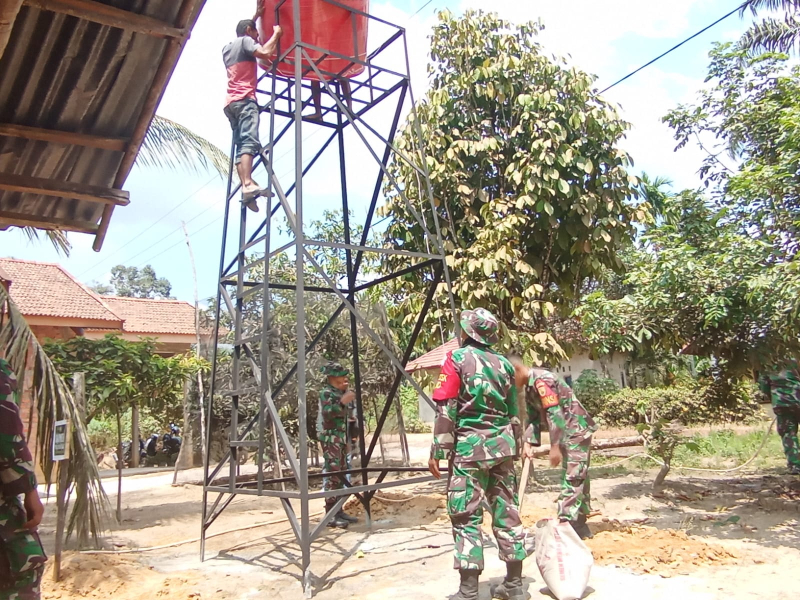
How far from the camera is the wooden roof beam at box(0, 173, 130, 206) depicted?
12.6 feet

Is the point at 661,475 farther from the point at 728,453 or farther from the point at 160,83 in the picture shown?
the point at 160,83

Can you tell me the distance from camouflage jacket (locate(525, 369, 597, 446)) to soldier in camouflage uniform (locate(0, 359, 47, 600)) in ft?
11.2

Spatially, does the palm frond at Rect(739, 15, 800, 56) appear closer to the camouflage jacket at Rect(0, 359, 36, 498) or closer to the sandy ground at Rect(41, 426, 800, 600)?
the sandy ground at Rect(41, 426, 800, 600)

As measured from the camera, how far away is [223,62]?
229 inches

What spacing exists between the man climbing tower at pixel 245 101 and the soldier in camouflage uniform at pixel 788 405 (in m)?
6.31

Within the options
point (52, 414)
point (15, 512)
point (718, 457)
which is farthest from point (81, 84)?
point (718, 457)

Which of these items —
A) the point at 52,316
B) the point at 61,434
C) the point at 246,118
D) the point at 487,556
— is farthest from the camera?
the point at 52,316

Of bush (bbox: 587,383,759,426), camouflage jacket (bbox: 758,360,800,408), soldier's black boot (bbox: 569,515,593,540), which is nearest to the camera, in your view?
soldier's black boot (bbox: 569,515,593,540)

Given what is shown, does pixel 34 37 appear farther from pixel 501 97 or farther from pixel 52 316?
pixel 52 316

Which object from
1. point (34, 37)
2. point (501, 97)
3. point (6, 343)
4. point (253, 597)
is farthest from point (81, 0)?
point (501, 97)

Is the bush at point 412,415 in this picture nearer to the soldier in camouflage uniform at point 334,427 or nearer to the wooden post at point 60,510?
the soldier in camouflage uniform at point 334,427

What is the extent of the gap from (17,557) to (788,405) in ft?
26.3

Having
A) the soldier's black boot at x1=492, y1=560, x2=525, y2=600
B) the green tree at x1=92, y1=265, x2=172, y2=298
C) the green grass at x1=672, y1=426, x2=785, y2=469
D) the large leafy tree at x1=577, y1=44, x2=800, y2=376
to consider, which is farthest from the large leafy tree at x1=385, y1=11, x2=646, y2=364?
the green tree at x1=92, y1=265, x2=172, y2=298

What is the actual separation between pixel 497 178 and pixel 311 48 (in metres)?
3.73
